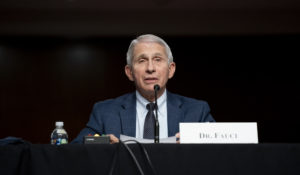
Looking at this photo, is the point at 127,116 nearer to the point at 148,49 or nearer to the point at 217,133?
the point at 148,49

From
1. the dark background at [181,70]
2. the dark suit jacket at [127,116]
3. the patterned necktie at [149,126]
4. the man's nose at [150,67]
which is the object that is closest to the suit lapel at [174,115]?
the dark suit jacket at [127,116]

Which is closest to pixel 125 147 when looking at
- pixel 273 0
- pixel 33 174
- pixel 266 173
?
pixel 33 174

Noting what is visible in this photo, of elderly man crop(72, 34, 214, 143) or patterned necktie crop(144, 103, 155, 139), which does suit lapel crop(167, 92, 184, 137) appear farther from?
patterned necktie crop(144, 103, 155, 139)

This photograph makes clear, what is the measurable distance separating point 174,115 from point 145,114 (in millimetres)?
161

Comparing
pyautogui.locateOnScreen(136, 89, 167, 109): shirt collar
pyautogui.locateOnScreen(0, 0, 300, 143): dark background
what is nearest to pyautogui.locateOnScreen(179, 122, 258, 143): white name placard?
pyautogui.locateOnScreen(136, 89, 167, 109): shirt collar

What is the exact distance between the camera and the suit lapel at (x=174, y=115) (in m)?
1.87

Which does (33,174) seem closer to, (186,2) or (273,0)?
(186,2)

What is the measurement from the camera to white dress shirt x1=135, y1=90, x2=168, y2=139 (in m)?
1.87

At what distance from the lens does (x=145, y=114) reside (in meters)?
1.92

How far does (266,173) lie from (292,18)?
3839mm

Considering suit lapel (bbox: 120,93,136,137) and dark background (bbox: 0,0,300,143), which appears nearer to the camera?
suit lapel (bbox: 120,93,136,137)

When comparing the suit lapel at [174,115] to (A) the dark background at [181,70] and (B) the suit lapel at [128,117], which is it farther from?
(A) the dark background at [181,70]

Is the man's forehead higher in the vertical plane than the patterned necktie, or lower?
higher

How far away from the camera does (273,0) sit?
405 centimetres
